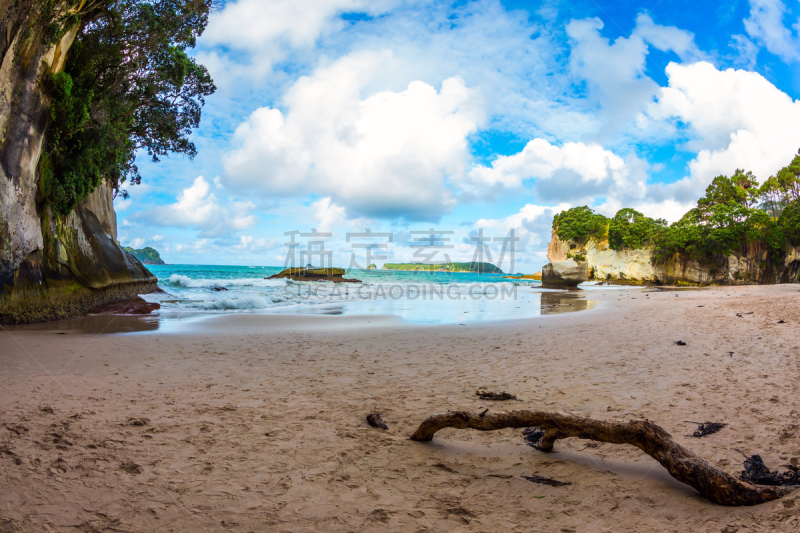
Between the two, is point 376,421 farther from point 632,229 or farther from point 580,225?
point 580,225

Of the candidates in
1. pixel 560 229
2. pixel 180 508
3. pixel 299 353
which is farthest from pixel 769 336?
pixel 560 229

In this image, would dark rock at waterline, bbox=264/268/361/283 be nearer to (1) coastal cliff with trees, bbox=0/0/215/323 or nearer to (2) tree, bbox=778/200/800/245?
(1) coastal cliff with trees, bbox=0/0/215/323

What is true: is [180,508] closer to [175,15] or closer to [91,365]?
[91,365]

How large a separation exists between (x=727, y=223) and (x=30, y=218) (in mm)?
53026

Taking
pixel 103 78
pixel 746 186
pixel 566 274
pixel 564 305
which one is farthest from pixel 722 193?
pixel 103 78

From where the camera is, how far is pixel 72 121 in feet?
36.1

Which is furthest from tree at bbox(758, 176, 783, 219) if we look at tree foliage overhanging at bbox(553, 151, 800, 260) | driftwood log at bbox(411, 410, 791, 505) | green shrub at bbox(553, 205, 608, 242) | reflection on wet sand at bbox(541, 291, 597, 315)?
driftwood log at bbox(411, 410, 791, 505)

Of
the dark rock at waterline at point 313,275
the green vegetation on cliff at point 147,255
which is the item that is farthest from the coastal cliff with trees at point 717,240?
the green vegetation on cliff at point 147,255

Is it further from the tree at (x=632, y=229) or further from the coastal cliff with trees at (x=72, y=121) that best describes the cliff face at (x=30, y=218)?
the tree at (x=632, y=229)

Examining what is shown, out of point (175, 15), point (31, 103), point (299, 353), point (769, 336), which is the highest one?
point (175, 15)

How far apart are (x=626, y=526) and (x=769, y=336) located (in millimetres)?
7580

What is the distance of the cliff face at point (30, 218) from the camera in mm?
8789

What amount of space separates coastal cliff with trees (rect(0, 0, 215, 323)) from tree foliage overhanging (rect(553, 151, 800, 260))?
158 feet

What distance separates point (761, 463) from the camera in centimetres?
272
